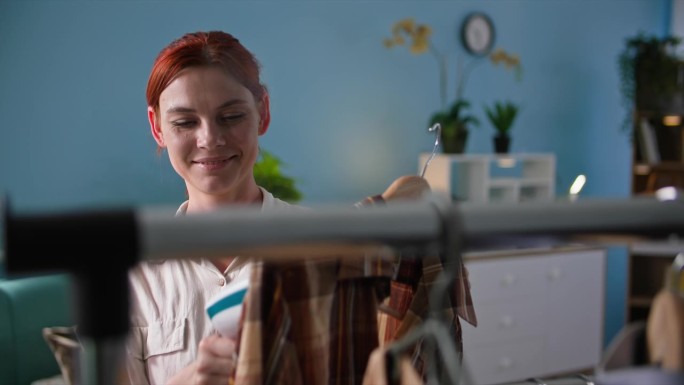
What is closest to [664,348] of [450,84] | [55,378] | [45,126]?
[55,378]

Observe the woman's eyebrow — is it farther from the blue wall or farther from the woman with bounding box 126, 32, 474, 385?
the blue wall

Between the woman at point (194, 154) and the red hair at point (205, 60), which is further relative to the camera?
the red hair at point (205, 60)

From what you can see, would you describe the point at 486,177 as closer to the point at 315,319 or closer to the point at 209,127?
the point at 209,127

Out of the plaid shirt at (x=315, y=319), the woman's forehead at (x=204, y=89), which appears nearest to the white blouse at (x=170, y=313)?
the woman's forehead at (x=204, y=89)

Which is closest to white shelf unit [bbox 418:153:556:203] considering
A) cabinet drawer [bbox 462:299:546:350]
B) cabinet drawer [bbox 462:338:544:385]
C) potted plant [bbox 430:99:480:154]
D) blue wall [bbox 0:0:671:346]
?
potted plant [bbox 430:99:480:154]

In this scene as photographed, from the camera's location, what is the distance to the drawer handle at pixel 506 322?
3314 mm

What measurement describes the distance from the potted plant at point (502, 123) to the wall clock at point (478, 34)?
0.35 m

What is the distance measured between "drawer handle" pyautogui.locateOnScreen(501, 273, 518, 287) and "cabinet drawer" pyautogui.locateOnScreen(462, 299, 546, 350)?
4.0 inches

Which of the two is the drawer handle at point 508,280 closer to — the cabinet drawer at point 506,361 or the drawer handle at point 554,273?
the drawer handle at point 554,273

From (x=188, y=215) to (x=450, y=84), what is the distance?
3.60 meters

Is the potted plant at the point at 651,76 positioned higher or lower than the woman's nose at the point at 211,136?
higher

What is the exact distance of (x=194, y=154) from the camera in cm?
128

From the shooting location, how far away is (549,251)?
3240mm

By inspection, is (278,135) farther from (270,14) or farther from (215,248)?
(215,248)
